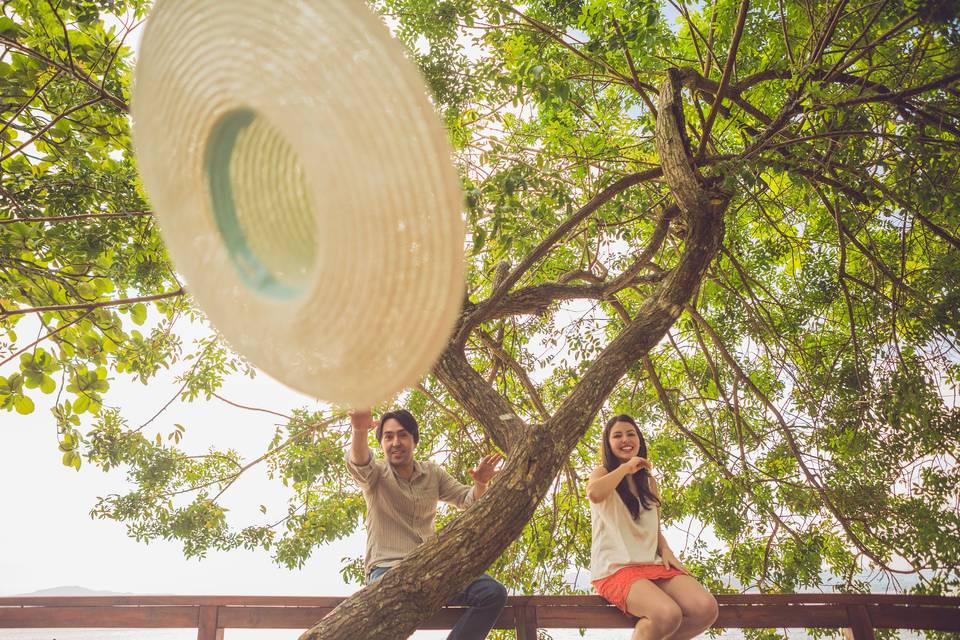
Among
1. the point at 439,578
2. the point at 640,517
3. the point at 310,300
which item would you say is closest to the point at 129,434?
the point at 439,578

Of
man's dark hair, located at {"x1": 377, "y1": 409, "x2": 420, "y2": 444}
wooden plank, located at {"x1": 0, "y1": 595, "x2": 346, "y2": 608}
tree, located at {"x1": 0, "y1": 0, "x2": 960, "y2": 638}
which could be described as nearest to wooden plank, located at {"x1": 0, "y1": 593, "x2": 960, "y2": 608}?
wooden plank, located at {"x1": 0, "y1": 595, "x2": 346, "y2": 608}

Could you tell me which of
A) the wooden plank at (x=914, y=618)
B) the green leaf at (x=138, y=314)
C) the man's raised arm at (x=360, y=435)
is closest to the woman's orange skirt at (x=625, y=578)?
the wooden plank at (x=914, y=618)

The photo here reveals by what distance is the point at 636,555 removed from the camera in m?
2.56

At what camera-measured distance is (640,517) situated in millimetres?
2697

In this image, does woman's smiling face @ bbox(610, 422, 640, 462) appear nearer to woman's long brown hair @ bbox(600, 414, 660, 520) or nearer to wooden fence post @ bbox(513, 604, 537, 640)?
woman's long brown hair @ bbox(600, 414, 660, 520)

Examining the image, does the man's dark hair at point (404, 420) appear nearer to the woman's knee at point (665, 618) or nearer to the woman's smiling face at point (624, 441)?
the woman's smiling face at point (624, 441)

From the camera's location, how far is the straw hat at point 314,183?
0.84m

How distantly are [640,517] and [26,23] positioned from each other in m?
3.48

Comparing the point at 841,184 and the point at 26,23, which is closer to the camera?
the point at 26,23

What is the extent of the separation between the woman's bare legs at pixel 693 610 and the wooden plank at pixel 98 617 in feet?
6.33

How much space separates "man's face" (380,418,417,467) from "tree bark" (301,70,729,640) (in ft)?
0.96

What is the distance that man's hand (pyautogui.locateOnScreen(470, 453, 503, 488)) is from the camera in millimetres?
2453

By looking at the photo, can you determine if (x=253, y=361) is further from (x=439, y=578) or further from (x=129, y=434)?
(x=129, y=434)

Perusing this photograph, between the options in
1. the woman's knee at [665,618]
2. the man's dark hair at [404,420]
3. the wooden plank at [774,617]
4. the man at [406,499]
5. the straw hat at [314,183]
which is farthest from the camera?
the man's dark hair at [404,420]
